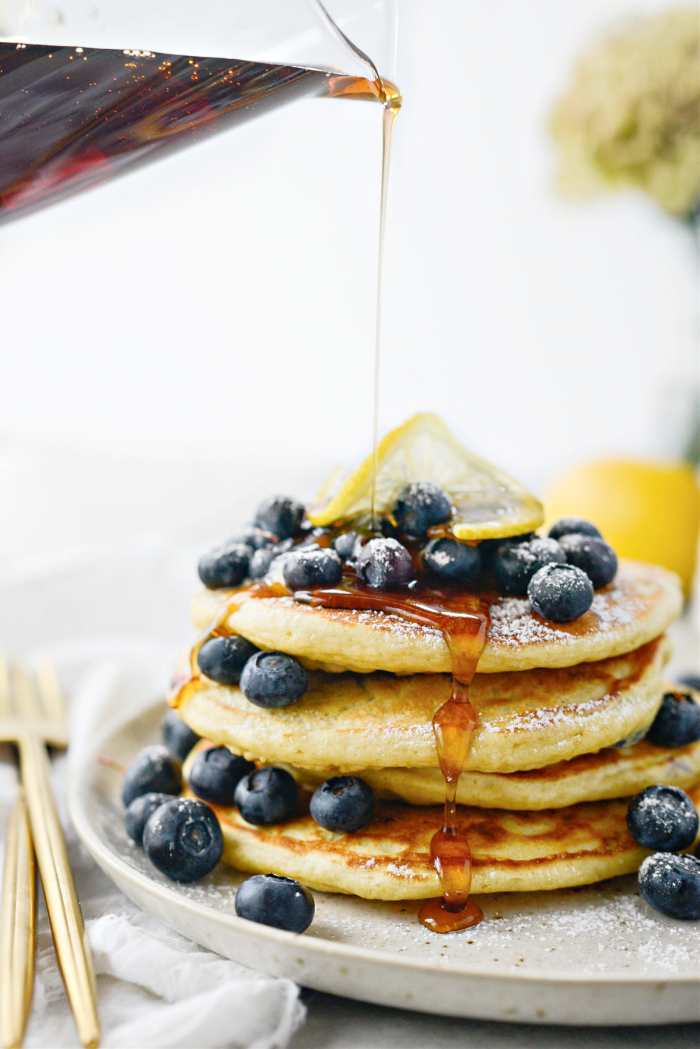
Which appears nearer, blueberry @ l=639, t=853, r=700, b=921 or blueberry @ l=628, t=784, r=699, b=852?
blueberry @ l=639, t=853, r=700, b=921

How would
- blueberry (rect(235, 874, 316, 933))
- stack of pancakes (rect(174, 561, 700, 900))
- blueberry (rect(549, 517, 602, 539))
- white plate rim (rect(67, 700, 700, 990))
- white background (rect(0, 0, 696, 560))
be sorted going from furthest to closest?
1. white background (rect(0, 0, 696, 560))
2. blueberry (rect(549, 517, 602, 539))
3. stack of pancakes (rect(174, 561, 700, 900))
4. blueberry (rect(235, 874, 316, 933))
5. white plate rim (rect(67, 700, 700, 990))

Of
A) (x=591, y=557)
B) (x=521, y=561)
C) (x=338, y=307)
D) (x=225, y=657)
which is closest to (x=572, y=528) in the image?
(x=591, y=557)

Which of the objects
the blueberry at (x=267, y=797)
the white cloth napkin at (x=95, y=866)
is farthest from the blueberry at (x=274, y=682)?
the white cloth napkin at (x=95, y=866)

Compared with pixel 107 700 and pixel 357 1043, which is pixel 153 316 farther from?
pixel 357 1043

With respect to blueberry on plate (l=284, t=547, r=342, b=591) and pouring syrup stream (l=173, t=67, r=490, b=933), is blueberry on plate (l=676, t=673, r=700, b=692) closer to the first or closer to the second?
pouring syrup stream (l=173, t=67, r=490, b=933)

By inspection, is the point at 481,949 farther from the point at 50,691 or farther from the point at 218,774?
the point at 50,691

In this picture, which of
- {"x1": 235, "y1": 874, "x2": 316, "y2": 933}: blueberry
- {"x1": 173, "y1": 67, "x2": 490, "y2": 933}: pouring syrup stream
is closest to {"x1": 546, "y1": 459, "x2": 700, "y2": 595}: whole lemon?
{"x1": 173, "y1": 67, "x2": 490, "y2": 933}: pouring syrup stream

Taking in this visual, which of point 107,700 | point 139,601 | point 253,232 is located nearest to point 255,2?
point 107,700
